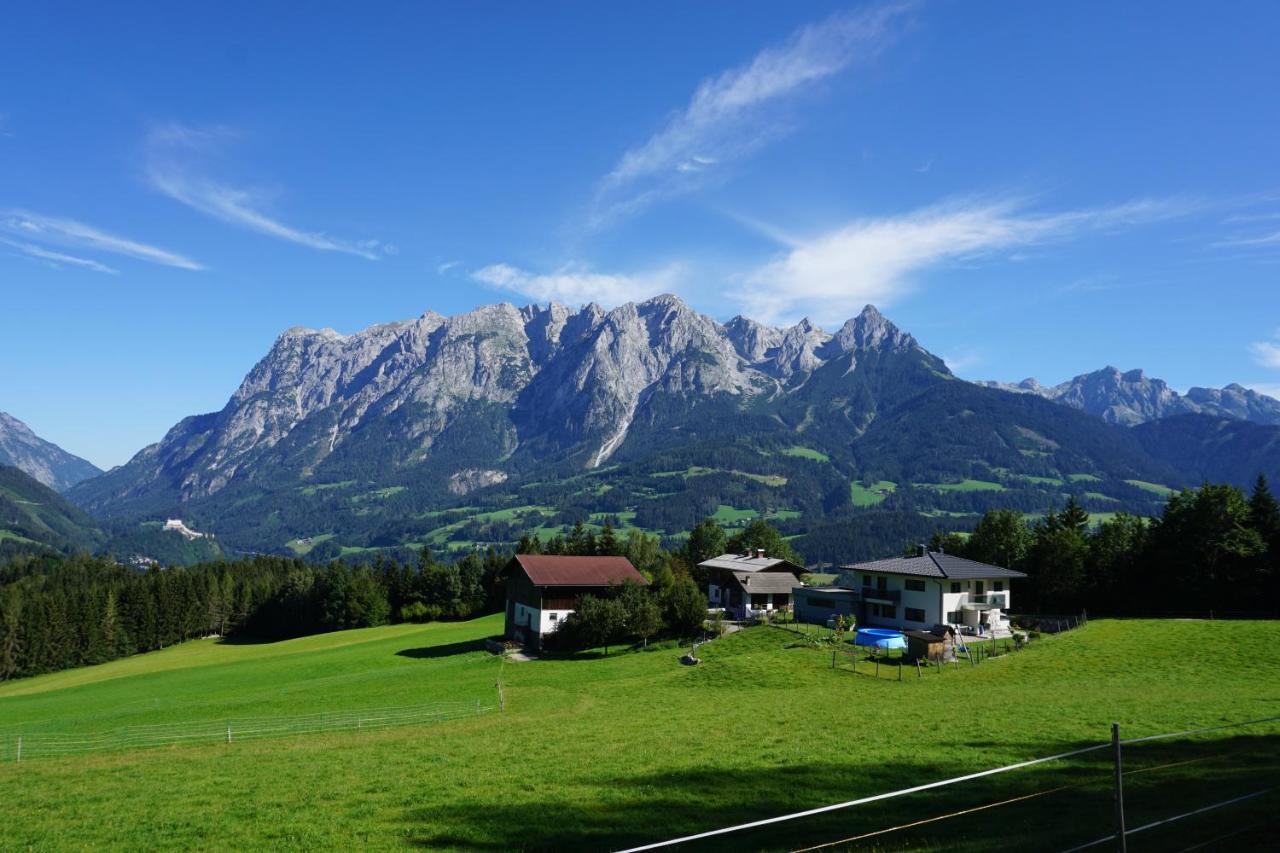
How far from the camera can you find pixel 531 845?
16.8m

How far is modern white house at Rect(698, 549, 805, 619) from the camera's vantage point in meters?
80.1

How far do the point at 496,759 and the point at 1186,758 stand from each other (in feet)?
77.9

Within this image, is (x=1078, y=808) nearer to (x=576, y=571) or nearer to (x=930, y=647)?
(x=930, y=647)

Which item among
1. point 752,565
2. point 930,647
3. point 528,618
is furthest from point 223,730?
point 752,565

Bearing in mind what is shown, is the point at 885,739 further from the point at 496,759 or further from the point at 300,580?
the point at 300,580

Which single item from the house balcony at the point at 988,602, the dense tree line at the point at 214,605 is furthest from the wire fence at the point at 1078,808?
the dense tree line at the point at 214,605

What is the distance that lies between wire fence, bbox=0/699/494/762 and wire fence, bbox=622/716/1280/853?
95.5 feet

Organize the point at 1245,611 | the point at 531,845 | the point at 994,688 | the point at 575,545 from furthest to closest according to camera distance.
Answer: the point at 575,545, the point at 1245,611, the point at 994,688, the point at 531,845

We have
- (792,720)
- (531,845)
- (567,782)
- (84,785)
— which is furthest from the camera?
(792,720)

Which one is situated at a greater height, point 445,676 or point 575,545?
point 575,545

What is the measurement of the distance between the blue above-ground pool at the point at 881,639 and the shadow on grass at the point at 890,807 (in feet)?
101

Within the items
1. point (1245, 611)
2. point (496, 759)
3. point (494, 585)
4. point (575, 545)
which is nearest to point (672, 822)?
point (496, 759)

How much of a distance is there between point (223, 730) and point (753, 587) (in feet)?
179

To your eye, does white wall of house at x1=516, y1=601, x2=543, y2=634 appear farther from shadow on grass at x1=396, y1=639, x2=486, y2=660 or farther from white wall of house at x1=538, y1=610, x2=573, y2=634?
shadow on grass at x1=396, y1=639, x2=486, y2=660
